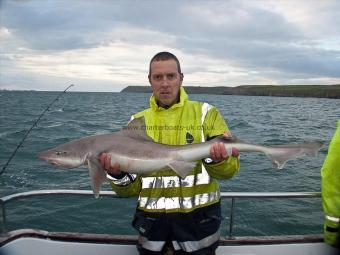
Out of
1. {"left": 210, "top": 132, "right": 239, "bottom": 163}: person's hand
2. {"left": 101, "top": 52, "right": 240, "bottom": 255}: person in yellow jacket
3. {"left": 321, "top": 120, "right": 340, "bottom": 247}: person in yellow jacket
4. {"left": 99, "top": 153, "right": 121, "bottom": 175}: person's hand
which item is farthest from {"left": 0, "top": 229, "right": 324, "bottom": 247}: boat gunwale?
{"left": 210, "top": 132, "right": 239, "bottom": 163}: person's hand

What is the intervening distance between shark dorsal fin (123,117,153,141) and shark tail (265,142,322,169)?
1.33m

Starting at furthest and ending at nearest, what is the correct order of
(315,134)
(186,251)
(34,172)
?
1. (315,134)
2. (34,172)
3. (186,251)

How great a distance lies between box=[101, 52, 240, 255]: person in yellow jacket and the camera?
157 inches

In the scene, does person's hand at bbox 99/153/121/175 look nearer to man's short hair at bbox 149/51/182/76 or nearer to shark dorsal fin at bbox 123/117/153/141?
shark dorsal fin at bbox 123/117/153/141

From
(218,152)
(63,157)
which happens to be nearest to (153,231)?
(218,152)

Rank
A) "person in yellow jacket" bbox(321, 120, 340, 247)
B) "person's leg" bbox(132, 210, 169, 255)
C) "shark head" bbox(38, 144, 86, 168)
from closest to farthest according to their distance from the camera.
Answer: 1. "person's leg" bbox(132, 210, 169, 255)
2. "person in yellow jacket" bbox(321, 120, 340, 247)
3. "shark head" bbox(38, 144, 86, 168)

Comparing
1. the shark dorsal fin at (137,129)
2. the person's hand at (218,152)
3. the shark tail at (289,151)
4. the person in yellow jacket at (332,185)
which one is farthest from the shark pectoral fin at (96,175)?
the person in yellow jacket at (332,185)

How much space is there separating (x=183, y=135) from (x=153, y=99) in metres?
0.53

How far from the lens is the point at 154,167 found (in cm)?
415

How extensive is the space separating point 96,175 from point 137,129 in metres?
0.65

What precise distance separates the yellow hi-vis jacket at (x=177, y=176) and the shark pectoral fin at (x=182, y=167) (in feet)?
0.39

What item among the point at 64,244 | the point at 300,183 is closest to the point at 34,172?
the point at 300,183

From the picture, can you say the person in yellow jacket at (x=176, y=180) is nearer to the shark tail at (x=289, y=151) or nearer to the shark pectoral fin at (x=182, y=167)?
the shark pectoral fin at (x=182, y=167)

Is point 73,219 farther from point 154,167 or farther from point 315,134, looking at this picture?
point 315,134
